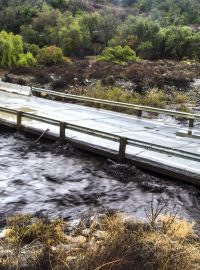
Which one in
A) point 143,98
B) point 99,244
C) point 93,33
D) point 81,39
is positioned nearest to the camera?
point 99,244

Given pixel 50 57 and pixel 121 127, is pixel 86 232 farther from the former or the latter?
pixel 50 57

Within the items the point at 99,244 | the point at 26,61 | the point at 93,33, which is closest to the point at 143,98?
the point at 26,61

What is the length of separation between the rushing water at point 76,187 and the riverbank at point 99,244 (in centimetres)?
81

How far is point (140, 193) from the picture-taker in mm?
9500

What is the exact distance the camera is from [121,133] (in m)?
13.3

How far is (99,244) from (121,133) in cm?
773

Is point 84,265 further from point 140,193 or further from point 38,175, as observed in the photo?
point 38,175

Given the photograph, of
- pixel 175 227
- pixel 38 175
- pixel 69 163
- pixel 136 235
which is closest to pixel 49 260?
pixel 136 235

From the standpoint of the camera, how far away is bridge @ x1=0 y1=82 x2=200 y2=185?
33.6ft

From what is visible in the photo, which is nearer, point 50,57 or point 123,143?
point 123,143

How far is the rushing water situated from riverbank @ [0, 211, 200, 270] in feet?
2.66

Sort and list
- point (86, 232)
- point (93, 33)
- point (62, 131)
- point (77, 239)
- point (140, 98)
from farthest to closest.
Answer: point (93, 33) → point (140, 98) → point (62, 131) → point (86, 232) → point (77, 239)

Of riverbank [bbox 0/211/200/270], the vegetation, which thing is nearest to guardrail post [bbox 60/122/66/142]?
riverbank [bbox 0/211/200/270]

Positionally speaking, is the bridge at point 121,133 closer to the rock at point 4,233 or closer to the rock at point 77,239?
the rock at point 77,239
